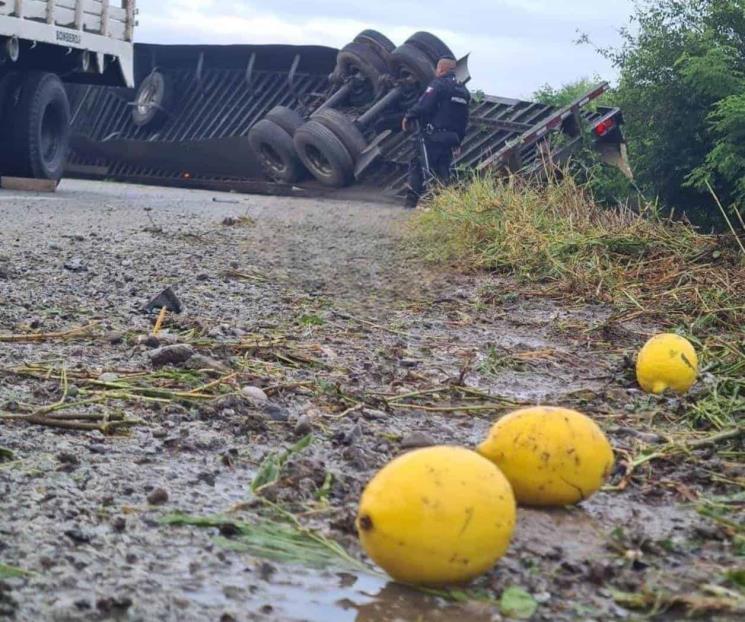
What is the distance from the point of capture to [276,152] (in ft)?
59.5

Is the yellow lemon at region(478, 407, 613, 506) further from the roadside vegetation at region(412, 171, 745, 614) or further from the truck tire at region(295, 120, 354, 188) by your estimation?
the truck tire at region(295, 120, 354, 188)

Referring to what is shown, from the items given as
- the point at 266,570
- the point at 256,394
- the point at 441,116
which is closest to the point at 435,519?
the point at 266,570

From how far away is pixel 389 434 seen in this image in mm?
3254

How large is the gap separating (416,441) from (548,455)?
24.4 inches

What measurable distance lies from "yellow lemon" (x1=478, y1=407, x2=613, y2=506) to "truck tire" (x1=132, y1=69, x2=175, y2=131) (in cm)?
1900

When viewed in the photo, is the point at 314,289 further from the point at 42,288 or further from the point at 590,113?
the point at 590,113

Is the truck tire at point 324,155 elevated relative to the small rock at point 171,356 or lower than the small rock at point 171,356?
elevated

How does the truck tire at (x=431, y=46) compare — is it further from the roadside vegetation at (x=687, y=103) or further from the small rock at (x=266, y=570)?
the small rock at (x=266, y=570)

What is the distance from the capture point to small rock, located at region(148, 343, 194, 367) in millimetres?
3980

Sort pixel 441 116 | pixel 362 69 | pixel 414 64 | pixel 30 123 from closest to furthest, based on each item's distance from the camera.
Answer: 1. pixel 30 123
2. pixel 441 116
3. pixel 414 64
4. pixel 362 69

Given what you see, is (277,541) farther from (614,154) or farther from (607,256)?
(614,154)

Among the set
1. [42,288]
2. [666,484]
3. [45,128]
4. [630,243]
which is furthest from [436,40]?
[666,484]

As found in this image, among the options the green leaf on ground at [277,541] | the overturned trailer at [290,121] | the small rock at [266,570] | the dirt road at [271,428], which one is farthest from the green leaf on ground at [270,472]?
the overturned trailer at [290,121]

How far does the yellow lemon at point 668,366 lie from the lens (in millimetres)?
3967
